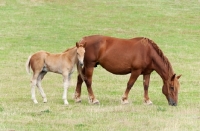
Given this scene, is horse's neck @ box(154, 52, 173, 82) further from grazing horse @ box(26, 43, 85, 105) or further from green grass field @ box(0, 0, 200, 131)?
grazing horse @ box(26, 43, 85, 105)

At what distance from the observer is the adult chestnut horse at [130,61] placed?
44.0 ft

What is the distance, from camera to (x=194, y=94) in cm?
1541

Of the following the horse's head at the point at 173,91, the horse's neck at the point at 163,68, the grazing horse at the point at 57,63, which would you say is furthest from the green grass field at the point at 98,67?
the horse's neck at the point at 163,68

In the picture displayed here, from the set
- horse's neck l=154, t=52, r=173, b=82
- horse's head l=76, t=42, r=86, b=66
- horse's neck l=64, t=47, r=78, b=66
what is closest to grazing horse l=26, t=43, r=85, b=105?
horse's neck l=64, t=47, r=78, b=66

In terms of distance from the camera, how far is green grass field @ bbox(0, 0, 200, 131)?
34.9 ft

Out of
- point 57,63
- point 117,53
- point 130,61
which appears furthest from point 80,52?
point 130,61

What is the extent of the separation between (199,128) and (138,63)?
3668 mm

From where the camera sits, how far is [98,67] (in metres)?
21.3

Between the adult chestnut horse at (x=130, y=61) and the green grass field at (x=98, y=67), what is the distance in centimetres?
47

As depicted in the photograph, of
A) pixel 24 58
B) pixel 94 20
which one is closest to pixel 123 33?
pixel 94 20

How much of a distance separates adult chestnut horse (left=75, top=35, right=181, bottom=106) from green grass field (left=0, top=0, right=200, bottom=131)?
473 mm

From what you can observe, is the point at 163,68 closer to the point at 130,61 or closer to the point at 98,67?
the point at 130,61

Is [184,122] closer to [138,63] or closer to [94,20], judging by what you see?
[138,63]

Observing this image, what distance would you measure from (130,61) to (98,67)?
25.8ft
